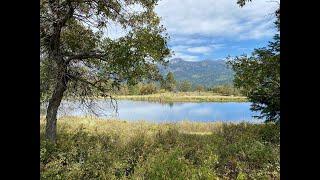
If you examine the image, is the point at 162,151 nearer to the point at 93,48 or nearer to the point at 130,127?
the point at 93,48

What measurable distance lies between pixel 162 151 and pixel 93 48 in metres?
3.23

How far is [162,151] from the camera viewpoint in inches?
340

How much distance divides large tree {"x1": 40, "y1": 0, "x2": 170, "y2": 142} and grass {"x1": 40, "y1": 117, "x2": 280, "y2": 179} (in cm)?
139

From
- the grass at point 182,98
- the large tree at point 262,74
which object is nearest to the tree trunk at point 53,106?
the large tree at point 262,74

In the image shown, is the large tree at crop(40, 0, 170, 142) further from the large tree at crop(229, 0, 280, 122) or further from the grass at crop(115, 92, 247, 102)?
the grass at crop(115, 92, 247, 102)

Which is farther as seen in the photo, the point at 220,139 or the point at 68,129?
the point at 68,129

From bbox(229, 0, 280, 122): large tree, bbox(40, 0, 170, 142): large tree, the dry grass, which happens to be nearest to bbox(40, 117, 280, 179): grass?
the dry grass

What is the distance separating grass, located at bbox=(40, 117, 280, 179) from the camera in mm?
7199

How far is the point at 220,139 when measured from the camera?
10211mm

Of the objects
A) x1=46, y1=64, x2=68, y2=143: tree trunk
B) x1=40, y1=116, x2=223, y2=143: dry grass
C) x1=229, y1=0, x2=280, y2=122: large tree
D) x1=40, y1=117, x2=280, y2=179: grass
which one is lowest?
x1=40, y1=117, x2=280, y2=179: grass
